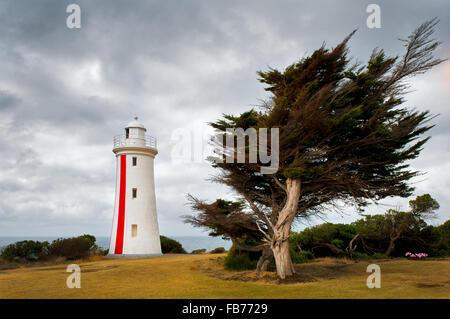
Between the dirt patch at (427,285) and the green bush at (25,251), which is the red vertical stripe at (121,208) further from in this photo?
the dirt patch at (427,285)

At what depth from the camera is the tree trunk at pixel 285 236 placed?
11164 millimetres

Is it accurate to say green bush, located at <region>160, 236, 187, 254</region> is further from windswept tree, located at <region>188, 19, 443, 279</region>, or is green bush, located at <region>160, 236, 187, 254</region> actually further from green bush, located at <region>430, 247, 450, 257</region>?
green bush, located at <region>430, 247, 450, 257</region>

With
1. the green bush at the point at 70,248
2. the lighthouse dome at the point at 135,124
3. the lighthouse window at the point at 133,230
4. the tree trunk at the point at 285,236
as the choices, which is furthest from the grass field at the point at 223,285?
the lighthouse dome at the point at 135,124

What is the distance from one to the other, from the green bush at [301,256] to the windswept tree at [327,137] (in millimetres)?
4560

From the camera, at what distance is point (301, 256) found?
17734 mm

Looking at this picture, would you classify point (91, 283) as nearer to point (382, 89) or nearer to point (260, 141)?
point (260, 141)

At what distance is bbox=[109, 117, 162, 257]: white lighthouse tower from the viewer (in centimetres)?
2139

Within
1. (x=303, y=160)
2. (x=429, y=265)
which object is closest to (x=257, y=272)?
(x=303, y=160)

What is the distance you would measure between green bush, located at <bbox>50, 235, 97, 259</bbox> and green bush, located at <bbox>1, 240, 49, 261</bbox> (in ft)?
1.81

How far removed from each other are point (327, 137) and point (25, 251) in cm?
1841

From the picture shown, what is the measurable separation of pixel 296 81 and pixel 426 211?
43.0ft

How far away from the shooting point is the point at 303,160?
37.1 ft

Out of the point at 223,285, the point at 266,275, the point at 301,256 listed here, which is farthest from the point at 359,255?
the point at 223,285

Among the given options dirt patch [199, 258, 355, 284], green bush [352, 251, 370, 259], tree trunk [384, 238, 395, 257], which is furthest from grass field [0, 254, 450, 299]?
tree trunk [384, 238, 395, 257]
